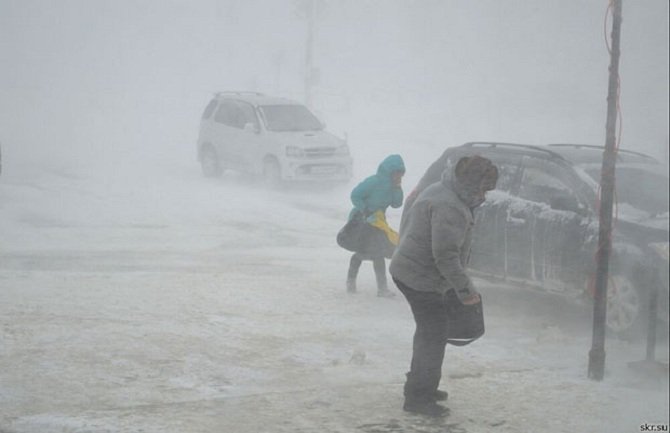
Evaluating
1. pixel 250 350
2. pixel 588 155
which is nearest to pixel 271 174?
pixel 588 155

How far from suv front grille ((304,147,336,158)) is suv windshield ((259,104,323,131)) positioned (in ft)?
3.59

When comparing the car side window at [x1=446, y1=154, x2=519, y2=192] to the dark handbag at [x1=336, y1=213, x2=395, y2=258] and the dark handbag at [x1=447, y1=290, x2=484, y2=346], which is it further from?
the dark handbag at [x1=447, y1=290, x2=484, y2=346]

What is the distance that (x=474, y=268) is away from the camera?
1030cm

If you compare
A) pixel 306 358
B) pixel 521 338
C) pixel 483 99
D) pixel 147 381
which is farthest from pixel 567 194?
pixel 483 99

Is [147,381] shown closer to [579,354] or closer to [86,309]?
[86,309]

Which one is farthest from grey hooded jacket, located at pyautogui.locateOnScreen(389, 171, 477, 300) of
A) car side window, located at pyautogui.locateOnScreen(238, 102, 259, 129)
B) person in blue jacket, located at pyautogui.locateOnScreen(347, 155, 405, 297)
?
car side window, located at pyautogui.locateOnScreen(238, 102, 259, 129)

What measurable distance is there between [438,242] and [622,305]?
3617 mm

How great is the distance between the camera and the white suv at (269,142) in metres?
21.0

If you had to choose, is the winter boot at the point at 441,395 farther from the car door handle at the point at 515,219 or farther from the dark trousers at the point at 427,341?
the car door handle at the point at 515,219

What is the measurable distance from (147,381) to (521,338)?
12.3 ft

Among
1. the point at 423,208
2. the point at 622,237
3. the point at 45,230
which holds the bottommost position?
the point at 45,230

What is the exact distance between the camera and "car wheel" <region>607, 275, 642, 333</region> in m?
8.87

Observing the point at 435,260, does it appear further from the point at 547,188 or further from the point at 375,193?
the point at 375,193

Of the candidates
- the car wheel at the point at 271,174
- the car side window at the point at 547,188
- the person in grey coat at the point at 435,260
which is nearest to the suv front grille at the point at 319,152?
the car wheel at the point at 271,174
